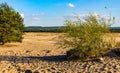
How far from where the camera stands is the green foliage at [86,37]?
15750 mm

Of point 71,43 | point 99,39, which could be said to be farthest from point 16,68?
point 99,39

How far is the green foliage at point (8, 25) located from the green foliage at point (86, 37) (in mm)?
14928

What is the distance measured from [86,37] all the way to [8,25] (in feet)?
53.0

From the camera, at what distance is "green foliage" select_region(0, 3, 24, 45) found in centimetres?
3030

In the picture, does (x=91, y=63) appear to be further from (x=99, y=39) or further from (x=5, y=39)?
(x=5, y=39)

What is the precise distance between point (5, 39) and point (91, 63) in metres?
A: 17.0

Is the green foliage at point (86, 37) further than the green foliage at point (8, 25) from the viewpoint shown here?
No

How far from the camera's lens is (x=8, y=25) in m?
30.5

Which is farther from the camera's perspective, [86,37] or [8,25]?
[8,25]

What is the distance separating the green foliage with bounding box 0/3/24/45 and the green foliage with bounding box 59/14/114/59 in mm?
14928

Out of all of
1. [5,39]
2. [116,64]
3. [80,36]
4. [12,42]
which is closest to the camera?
[116,64]

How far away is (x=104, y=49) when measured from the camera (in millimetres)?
16219

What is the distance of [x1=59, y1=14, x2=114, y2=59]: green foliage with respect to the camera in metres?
15.8

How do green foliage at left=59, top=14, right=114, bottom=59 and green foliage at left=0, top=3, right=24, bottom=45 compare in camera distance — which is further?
green foliage at left=0, top=3, right=24, bottom=45
